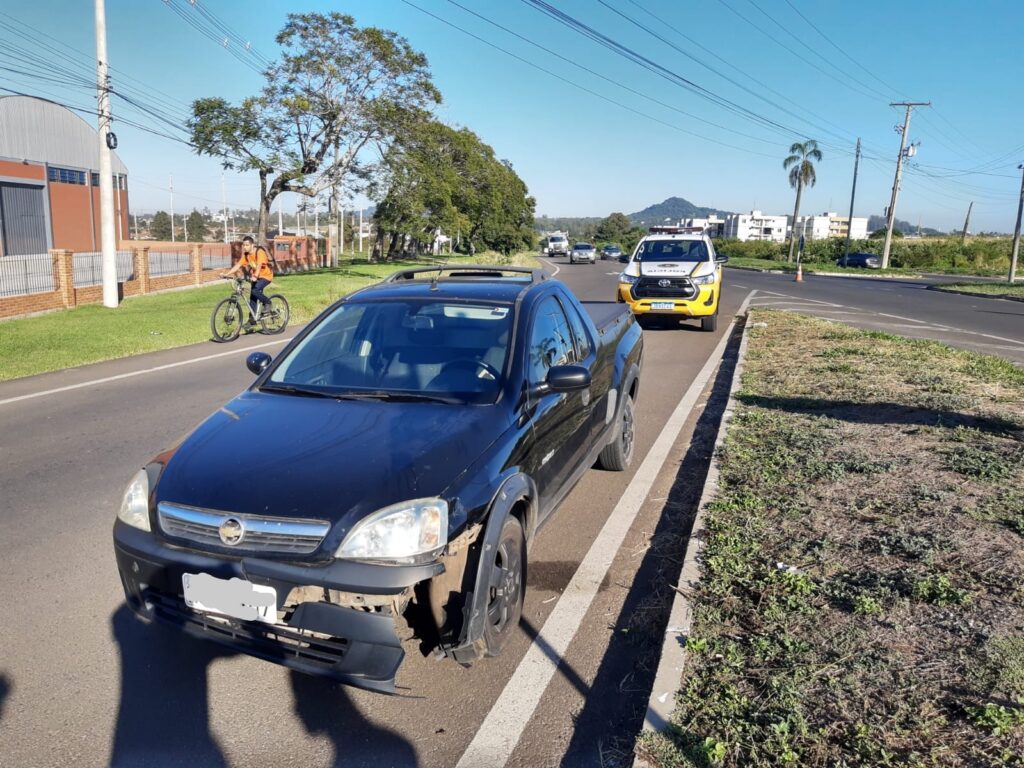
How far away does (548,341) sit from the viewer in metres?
4.70

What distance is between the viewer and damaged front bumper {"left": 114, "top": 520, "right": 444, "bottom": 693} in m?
2.85

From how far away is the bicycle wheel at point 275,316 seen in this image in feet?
49.2

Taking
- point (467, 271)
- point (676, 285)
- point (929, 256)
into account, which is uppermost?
point (929, 256)

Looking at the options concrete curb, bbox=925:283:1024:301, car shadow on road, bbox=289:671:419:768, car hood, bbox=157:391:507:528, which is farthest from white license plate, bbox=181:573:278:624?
concrete curb, bbox=925:283:1024:301

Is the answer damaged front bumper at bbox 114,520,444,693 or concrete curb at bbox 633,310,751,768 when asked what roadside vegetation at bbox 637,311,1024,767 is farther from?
damaged front bumper at bbox 114,520,444,693

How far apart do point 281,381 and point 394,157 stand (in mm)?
28429

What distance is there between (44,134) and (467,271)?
144 ft

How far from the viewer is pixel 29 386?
9.80 m

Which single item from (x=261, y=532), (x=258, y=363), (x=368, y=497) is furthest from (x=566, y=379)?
(x=258, y=363)

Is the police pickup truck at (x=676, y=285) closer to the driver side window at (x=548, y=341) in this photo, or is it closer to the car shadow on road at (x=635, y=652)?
the car shadow on road at (x=635, y=652)

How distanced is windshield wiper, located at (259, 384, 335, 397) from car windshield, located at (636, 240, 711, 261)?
1273 cm

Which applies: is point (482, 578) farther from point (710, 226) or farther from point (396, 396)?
point (710, 226)

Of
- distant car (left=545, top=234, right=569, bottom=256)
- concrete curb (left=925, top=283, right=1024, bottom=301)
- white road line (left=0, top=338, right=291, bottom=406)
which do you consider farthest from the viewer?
distant car (left=545, top=234, right=569, bottom=256)

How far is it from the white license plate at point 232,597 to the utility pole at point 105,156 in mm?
18230
